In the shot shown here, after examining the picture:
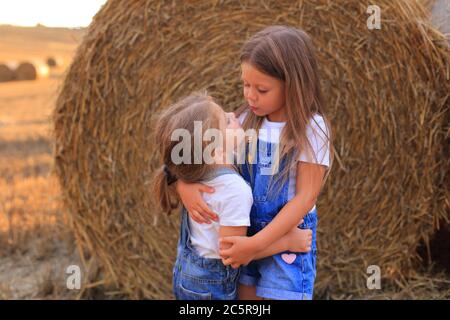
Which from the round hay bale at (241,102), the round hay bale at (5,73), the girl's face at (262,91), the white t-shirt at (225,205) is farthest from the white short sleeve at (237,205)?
the round hay bale at (5,73)

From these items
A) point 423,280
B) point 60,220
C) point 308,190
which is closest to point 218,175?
point 308,190

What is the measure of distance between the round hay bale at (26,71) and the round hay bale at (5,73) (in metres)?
0.09

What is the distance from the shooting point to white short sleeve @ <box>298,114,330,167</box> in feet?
5.62

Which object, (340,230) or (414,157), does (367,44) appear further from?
(340,230)

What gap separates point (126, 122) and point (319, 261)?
1.05 metres

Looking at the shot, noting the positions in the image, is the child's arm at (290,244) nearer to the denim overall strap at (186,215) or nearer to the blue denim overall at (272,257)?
the blue denim overall at (272,257)

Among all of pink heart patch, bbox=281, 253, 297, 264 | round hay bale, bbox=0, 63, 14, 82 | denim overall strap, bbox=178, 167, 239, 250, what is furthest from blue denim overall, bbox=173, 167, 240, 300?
round hay bale, bbox=0, 63, 14, 82

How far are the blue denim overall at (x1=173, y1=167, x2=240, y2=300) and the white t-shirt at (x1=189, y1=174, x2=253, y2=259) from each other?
2 cm

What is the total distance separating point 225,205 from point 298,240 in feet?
0.71

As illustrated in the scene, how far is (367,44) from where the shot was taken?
110 inches

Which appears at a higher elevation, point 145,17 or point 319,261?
point 145,17

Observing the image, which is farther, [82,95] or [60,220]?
[60,220]

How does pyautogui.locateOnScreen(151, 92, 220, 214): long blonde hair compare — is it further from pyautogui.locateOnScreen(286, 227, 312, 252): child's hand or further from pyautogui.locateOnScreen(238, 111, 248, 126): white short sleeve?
pyautogui.locateOnScreen(286, 227, 312, 252): child's hand

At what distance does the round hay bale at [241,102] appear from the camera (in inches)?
111
